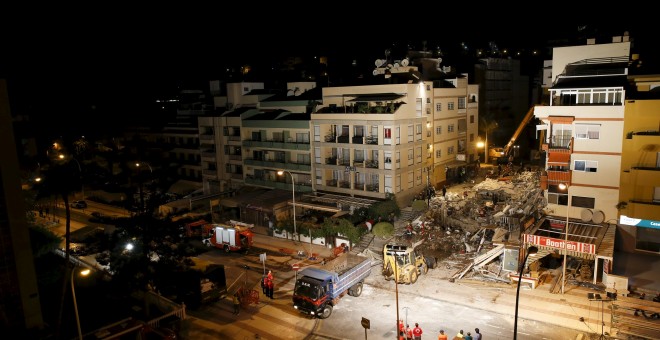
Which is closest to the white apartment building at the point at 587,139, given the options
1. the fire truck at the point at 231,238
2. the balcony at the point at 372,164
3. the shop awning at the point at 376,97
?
the shop awning at the point at 376,97

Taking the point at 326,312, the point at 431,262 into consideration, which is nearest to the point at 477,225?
the point at 431,262

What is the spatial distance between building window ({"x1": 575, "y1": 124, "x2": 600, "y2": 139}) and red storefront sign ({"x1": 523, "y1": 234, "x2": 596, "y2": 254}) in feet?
26.9

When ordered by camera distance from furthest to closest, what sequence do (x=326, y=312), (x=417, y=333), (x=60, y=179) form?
(x=326, y=312) → (x=60, y=179) → (x=417, y=333)

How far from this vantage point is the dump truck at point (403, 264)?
98.2 ft

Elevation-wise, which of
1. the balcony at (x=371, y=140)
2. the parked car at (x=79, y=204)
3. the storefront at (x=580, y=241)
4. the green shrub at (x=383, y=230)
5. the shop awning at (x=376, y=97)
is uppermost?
the shop awning at (x=376, y=97)

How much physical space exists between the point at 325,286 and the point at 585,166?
2076 cm

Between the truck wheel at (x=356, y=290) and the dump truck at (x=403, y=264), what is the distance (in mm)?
2606

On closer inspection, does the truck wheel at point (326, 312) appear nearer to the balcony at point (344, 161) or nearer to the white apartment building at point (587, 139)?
the white apartment building at point (587, 139)

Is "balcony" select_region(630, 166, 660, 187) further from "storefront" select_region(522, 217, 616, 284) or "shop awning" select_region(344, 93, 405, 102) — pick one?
"shop awning" select_region(344, 93, 405, 102)

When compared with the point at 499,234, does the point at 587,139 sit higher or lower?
higher

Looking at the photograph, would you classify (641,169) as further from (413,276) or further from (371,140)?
(371,140)

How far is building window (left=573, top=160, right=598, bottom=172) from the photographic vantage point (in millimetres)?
32188

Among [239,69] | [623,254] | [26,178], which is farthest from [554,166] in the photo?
[239,69]

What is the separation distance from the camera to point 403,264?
30062mm
